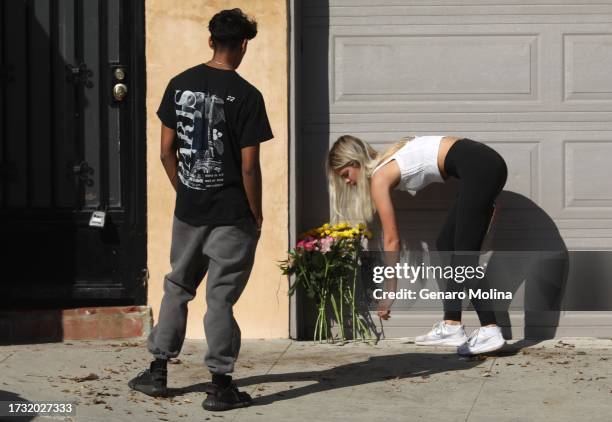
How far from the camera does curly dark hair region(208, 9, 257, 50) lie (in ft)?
19.8

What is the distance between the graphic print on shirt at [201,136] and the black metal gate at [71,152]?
6.48 ft

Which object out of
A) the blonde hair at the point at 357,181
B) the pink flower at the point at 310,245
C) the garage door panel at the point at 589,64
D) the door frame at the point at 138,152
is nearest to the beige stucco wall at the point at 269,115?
the door frame at the point at 138,152

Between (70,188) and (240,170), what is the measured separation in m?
2.31

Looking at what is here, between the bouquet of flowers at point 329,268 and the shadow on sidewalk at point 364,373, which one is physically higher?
the bouquet of flowers at point 329,268

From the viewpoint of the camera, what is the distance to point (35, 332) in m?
7.95

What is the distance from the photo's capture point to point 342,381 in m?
6.80

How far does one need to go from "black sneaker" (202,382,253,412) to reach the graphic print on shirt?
966 millimetres

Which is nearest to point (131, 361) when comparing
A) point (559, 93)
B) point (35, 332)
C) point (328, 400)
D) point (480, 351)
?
point (35, 332)

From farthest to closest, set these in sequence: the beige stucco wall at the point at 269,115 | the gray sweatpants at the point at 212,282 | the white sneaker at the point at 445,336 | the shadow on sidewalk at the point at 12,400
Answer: the beige stucco wall at the point at 269,115 < the white sneaker at the point at 445,336 < the gray sweatpants at the point at 212,282 < the shadow on sidewalk at the point at 12,400

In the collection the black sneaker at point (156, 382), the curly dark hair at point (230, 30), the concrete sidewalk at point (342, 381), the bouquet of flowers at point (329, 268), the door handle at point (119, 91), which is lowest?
the concrete sidewalk at point (342, 381)

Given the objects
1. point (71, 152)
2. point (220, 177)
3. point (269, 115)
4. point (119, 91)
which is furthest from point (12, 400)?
point (269, 115)

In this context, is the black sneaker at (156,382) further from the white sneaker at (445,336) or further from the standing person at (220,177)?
the white sneaker at (445,336)

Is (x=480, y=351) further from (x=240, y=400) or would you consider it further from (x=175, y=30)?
(x=175, y=30)

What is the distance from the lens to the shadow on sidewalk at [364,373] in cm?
655
